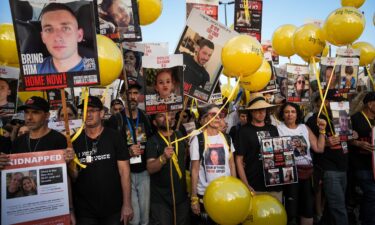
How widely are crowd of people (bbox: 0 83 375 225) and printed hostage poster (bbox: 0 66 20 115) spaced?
0.38 metres

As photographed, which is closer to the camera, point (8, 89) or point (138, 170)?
point (8, 89)

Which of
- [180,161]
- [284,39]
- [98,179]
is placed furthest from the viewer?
[284,39]

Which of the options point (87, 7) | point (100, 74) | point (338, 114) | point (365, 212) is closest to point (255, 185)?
point (338, 114)

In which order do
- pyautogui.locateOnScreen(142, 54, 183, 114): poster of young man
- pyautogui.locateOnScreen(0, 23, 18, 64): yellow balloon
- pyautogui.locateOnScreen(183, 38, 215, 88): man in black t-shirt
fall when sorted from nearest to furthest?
pyautogui.locateOnScreen(142, 54, 183, 114): poster of young man → pyautogui.locateOnScreen(0, 23, 18, 64): yellow balloon → pyautogui.locateOnScreen(183, 38, 215, 88): man in black t-shirt

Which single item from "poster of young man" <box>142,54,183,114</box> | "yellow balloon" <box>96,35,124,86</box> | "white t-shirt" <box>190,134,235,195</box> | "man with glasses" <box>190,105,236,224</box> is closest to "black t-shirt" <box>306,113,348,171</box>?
"man with glasses" <box>190,105,236,224</box>

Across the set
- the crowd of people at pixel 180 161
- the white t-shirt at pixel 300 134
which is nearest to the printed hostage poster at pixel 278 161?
the crowd of people at pixel 180 161

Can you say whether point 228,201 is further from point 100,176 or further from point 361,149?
point 361,149

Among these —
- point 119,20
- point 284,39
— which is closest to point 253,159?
point 119,20

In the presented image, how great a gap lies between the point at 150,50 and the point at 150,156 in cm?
213

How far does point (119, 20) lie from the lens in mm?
3822

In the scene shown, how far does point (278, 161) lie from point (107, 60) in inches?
100

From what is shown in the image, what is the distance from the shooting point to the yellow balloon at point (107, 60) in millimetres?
3105

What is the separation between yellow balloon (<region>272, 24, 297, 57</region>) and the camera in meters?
5.95

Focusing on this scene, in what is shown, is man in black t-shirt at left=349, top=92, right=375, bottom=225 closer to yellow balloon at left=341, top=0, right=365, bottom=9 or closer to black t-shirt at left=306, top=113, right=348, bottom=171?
black t-shirt at left=306, top=113, right=348, bottom=171
